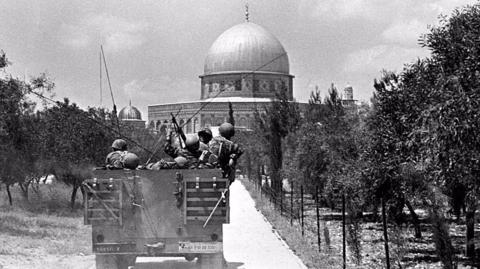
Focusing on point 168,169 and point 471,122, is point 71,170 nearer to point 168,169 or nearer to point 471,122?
point 168,169

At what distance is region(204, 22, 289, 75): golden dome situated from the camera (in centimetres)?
10406

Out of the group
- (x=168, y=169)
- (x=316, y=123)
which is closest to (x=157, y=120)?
(x=316, y=123)

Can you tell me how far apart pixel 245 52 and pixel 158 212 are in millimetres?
95419

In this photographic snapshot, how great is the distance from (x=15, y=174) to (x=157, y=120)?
7625 cm

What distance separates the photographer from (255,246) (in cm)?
1619

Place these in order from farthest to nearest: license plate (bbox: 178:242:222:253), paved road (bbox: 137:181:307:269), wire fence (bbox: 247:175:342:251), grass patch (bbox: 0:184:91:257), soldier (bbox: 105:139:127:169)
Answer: wire fence (bbox: 247:175:342:251) → grass patch (bbox: 0:184:91:257) → paved road (bbox: 137:181:307:269) → soldier (bbox: 105:139:127:169) → license plate (bbox: 178:242:222:253)

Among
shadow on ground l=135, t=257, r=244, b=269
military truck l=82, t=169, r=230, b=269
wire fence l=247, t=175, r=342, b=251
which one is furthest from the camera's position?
wire fence l=247, t=175, r=342, b=251

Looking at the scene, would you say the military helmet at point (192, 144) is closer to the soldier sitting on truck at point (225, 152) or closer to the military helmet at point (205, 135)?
the soldier sitting on truck at point (225, 152)

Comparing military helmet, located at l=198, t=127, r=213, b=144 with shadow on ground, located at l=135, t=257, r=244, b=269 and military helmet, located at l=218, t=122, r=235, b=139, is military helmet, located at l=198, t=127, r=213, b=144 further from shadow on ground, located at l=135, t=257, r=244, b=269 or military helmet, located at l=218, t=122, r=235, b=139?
shadow on ground, located at l=135, t=257, r=244, b=269

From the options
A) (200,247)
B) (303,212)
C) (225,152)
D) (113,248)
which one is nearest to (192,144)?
(225,152)

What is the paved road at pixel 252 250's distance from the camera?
12984mm

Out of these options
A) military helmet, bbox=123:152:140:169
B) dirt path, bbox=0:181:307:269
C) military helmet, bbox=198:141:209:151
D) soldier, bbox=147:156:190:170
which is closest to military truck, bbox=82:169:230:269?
→ military helmet, bbox=123:152:140:169

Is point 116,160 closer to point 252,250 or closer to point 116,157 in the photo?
point 116,157

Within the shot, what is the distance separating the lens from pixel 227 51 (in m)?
106
